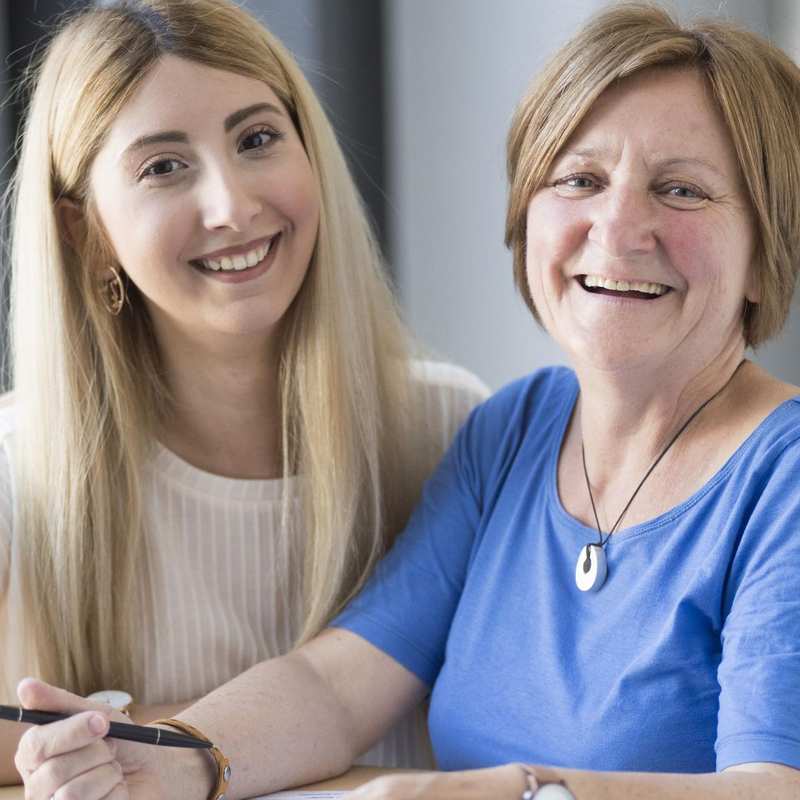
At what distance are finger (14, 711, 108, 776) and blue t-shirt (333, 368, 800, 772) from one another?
0.48 m

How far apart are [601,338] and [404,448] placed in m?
0.57

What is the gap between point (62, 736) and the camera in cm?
143

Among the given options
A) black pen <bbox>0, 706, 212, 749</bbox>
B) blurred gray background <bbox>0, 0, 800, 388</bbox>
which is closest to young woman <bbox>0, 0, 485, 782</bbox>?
black pen <bbox>0, 706, 212, 749</bbox>

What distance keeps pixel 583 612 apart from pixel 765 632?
0.29 m

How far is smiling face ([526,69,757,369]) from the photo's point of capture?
5.07 ft

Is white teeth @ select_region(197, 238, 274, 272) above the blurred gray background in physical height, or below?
below

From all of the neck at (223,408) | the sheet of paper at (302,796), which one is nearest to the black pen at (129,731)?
the sheet of paper at (302,796)

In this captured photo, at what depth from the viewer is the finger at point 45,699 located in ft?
4.73

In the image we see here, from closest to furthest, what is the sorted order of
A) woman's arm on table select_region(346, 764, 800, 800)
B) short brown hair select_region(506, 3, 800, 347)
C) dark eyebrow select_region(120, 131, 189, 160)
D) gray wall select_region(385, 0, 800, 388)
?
1. woman's arm on table select_region(346, 764, 800, 800)
2. short brown hair select_region(506, 3, 800, 347)
3. dark eyebrow select_region(120, 131, 189, 160)
4. gray wall select_region(385, 0, 800, 388)

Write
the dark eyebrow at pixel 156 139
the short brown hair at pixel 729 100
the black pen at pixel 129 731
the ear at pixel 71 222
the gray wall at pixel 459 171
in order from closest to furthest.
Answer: the black pen at pixel 129 731 → the short brown hair at pixel 729 100 → the dark eyebrow at pixel 156 139 → the ear at pixel 71 222 → the gray wall at pixel 459 171

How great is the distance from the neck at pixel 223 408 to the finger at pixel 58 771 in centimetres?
65

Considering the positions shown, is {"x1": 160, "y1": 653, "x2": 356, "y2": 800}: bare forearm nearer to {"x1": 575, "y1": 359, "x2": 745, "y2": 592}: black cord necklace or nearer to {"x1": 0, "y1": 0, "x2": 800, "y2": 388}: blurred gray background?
{"x1": 575, "y1": 359, "x2": 745, "y2": 592}: black cord necklace

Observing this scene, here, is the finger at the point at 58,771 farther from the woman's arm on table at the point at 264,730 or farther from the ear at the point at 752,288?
the ear at the point at 752,288

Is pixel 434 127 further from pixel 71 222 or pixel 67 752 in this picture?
pixel 67 752
